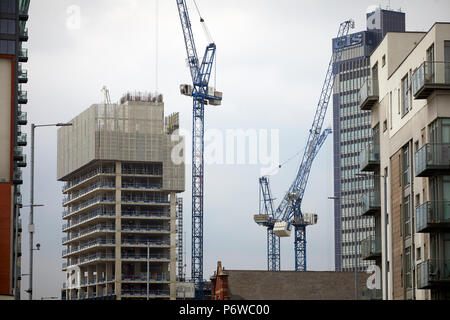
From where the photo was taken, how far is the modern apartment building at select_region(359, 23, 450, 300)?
64875 millimetres

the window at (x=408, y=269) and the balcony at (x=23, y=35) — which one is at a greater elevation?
the balcony at (x=23, y=35)

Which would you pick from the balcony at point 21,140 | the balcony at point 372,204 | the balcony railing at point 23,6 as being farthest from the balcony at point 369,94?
the balcony railing at point 23,6

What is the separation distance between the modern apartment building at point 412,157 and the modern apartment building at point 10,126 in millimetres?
48506

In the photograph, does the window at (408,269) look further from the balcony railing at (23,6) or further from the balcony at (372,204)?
the balcony railing at (23,6)

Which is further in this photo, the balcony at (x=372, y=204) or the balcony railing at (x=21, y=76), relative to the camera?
the balcony railing at (x=21, y=76)

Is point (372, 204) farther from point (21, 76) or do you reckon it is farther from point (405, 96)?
point (21, 76)

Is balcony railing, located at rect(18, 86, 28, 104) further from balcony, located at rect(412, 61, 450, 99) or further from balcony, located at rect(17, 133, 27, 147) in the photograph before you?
balcony, located at rect(412, 61, 450, 99)

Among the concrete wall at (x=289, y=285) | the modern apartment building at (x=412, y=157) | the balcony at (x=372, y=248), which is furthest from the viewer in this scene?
the concrete wall at (x=289, y=285)

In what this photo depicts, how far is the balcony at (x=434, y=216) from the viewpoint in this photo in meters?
64.1

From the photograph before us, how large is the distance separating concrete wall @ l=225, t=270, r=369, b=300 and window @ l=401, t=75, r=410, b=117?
217 feet
